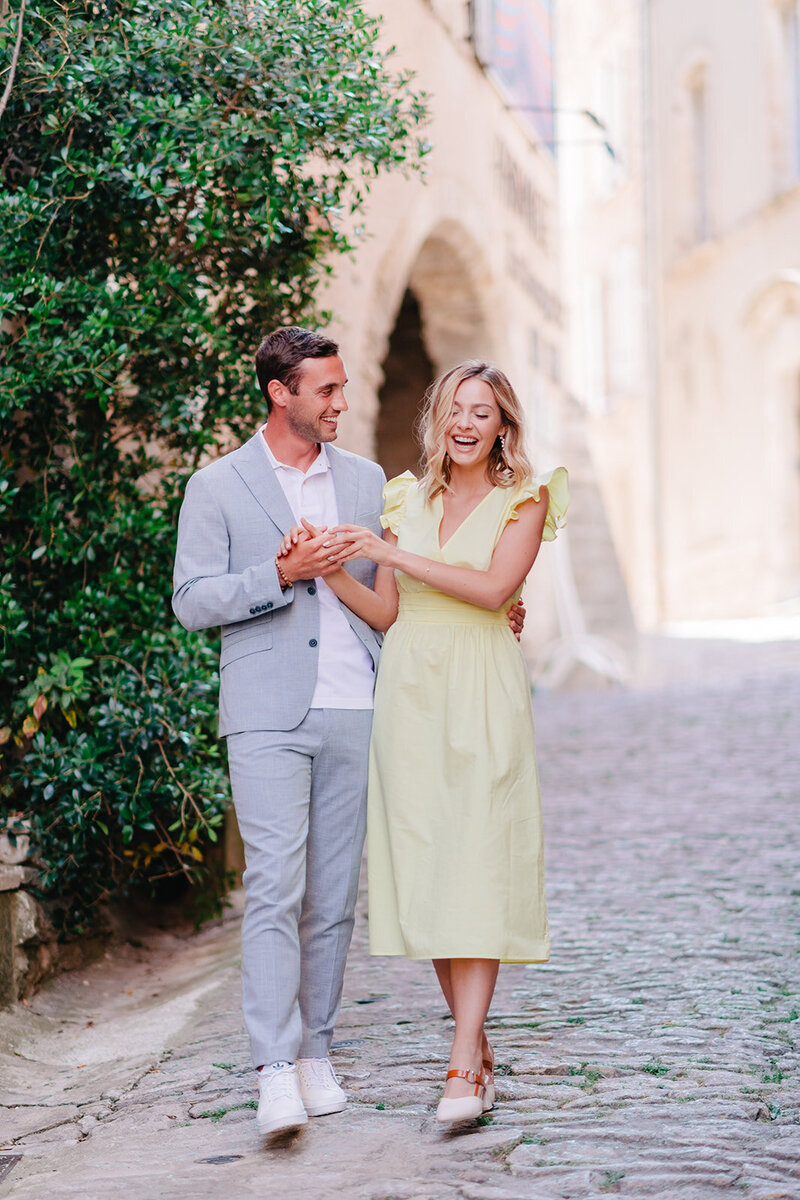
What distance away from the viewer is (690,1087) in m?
3.38

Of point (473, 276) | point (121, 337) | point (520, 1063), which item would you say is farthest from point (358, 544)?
point (473, 276)

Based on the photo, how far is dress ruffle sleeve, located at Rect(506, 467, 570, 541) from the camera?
10.8 feet

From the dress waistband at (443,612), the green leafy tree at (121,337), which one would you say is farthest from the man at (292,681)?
the green leafy tree at (121,337)

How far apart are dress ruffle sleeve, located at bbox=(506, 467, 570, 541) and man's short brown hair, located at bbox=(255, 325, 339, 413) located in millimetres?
366

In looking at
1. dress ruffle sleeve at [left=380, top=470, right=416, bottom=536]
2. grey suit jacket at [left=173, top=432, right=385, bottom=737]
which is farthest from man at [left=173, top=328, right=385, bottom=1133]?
dress ruffle sleeve at [left=380, top=470, right=416, bottom=536]

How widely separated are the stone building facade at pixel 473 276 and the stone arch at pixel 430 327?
0.5 inches

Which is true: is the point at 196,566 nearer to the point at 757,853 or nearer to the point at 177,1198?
the point at 177,1198

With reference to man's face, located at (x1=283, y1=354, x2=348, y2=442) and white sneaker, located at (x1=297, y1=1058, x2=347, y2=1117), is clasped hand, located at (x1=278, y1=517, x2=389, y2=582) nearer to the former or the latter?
man's face, located at (x1=283, y1=354, x2=348, y2=442)

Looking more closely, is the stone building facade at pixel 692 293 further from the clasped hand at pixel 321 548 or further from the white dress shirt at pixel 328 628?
the clasped hand at pixel 321 548

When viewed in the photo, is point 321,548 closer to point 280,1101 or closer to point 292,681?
point 292,681

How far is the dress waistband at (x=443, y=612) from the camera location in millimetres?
3268

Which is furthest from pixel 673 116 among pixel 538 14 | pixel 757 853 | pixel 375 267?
pixel 757 853

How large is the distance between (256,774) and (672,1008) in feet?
5.45

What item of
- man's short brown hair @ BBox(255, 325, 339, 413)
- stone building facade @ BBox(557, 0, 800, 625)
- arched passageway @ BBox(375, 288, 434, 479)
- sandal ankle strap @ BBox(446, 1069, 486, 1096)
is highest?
stone building facade @ BBox(557, 0, 800, 625)
